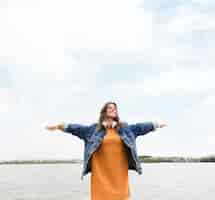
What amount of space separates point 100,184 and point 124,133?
834mm

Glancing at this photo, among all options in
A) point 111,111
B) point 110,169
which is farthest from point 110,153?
point 111,111

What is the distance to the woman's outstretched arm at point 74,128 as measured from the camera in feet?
33.2

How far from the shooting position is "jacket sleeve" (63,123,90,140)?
1012cm

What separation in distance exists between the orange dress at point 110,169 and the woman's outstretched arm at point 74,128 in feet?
1.19

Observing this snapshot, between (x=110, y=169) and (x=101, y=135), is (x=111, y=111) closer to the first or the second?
(x=101, y=135)

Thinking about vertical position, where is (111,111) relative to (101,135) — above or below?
above

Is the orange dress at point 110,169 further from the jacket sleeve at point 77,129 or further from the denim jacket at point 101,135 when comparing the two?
the jacket sleeve at point 77,129

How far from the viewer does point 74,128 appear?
1014cm

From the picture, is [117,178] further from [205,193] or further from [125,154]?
[205,193]

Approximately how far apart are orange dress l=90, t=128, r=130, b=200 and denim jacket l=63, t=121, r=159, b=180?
7 cm

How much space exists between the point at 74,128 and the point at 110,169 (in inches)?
32.6

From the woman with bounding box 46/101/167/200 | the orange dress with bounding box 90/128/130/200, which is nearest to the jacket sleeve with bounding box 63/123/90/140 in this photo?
the woman with bounding box 46/101/167/200

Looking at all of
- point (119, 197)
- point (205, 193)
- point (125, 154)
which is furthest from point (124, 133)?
point (205, 193)

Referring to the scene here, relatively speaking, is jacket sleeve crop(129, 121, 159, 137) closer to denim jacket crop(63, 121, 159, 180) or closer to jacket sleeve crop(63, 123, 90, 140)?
denim jacket crop(63, 121, 159, 180)
